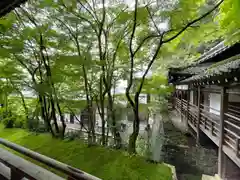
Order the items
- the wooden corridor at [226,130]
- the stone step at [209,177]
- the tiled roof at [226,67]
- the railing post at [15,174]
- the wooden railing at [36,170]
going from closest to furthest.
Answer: the wooden railing at [36,170]
the railing post at [15,174]
the tiled roof at [226,67]
the wooden corridor at [226,130]
the stone step at [209,177]

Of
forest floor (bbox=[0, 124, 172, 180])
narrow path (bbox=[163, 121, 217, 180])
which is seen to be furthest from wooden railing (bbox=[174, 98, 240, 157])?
forest floor (bbox=[0, 124, 172, 180])

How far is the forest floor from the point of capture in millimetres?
2969

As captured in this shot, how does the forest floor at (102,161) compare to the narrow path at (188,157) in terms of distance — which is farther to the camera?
the narrow path at (188,157)

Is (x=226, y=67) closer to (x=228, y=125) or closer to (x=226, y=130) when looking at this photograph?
(x=226, y=130)

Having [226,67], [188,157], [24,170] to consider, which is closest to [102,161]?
[24,170]

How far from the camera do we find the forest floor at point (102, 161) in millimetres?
2969

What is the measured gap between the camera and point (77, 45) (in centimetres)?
464

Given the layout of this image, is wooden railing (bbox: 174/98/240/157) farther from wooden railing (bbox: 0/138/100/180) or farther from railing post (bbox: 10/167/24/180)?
railing post (bbox: 10/167/24/180)

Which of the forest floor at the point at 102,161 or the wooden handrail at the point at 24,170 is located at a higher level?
the wooden handrail at the point at 24,170

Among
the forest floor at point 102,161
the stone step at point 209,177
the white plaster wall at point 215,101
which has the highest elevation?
the white plaster wall at point 215,101

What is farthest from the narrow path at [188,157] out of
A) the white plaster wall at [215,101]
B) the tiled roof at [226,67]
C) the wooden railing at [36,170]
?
the wooden railing at [36,170]

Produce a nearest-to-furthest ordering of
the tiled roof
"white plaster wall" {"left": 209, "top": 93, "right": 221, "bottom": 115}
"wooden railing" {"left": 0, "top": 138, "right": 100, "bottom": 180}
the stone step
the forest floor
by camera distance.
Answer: "wooden railing" {"left": 0, "top": 138, "right": 100, "bottom": 180} → the tiled roof → the forest floor → the stone step → "white plaster wall" {"left": 209, "top": 93, "right": 221, "bottom": 115}

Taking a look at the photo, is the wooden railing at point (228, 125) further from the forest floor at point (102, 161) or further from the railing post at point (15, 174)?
the railing post at point (15, 174)

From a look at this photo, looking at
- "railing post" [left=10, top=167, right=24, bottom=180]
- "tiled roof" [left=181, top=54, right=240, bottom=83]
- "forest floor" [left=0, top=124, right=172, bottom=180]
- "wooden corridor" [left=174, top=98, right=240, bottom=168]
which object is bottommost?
"forest floor" [left=0, top=124, right=172, bottom=180]
